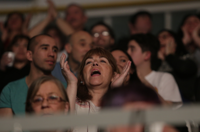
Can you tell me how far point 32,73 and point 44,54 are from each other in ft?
0.82

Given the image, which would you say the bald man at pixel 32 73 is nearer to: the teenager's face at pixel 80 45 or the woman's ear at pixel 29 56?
the woman's ear at pixel 29 56

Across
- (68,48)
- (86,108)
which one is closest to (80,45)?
(68,48)

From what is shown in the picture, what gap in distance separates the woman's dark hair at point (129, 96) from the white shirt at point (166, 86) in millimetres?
2371

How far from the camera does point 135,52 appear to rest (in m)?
4.77

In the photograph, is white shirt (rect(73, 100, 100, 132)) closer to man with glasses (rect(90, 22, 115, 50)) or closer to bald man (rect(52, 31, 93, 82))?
bald man (rect(52, 31, 93, 82))

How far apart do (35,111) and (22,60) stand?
2437mm

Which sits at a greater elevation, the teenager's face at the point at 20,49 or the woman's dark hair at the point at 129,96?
the teenager's face at the point at 20,49

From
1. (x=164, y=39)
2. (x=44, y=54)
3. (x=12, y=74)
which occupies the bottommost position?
(x=12, y=74)

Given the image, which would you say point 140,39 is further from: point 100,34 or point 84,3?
point 84,3

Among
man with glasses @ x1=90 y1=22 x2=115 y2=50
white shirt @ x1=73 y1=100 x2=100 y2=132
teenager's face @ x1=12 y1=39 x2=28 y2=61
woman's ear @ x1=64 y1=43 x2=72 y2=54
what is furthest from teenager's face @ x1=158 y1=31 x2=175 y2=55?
white shirt @ x1=73 y1=100 x2=100 y2=132

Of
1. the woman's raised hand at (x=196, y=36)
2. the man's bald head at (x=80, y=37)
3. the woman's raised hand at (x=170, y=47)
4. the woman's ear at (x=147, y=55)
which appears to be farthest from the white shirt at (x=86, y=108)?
the woman's raised hand at (x=196, y=36)

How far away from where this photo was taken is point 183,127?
349 cm

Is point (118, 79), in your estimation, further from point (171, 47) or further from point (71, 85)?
point (171, 47)

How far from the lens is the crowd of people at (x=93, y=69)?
9.07 feet
